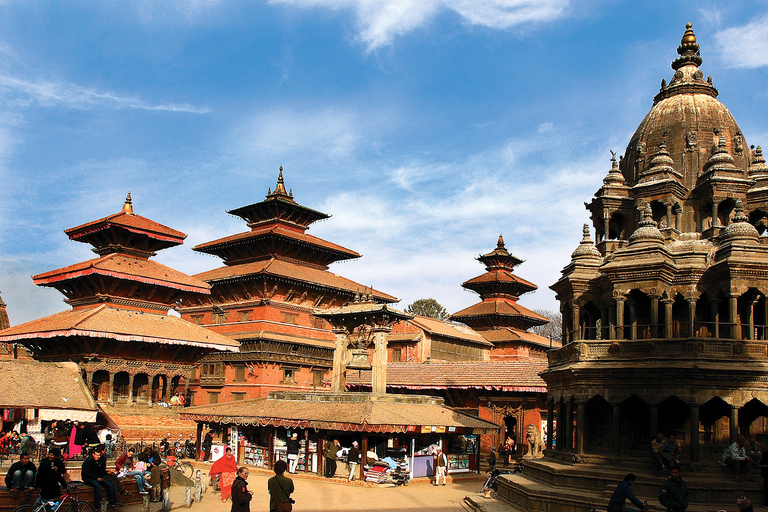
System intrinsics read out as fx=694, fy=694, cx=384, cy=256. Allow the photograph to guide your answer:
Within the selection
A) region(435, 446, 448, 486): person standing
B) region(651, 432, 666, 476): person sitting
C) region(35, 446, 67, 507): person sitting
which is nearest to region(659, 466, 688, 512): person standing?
region(651, 432, 666, 476): person sitting

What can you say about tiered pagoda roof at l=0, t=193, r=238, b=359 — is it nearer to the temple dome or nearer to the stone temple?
the stone temple

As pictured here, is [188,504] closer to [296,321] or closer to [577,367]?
[577,367]

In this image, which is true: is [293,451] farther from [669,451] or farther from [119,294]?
[119,294]

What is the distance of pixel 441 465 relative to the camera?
2759 cm

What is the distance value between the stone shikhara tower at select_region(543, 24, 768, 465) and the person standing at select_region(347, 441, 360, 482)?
7.49 m

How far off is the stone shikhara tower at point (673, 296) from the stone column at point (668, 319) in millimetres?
34

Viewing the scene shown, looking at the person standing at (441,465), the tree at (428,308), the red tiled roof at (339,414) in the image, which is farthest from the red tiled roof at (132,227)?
the tree at (428,308)

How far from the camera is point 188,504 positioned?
19.2m

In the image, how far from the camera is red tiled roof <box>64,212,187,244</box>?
40.3 m

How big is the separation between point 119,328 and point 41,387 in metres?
9.38

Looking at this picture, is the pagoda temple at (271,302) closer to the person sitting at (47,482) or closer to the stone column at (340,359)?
the stone column at (340,359)

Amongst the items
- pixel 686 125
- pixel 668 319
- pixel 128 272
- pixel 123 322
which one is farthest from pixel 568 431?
pixel 128 272

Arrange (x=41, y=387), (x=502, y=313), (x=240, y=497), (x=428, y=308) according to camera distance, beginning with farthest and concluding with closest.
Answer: (x=428, y=308)
(x=502, y=313)
(x=41, y=387)
(x=240, y=497)

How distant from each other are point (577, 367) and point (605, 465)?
295 centimetres
